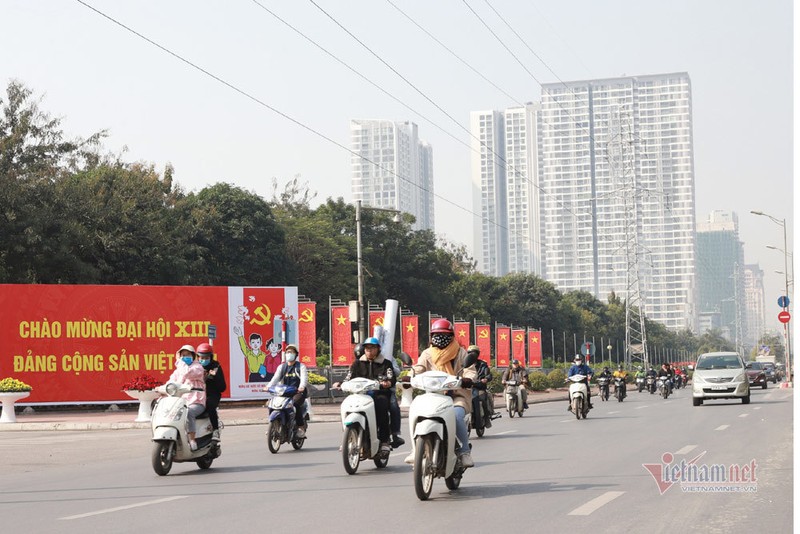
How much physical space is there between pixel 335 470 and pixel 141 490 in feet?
9.80

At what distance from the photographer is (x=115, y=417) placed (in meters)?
33.9

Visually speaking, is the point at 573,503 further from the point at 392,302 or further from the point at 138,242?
the point at 138,242

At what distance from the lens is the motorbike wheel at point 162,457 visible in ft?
49.2

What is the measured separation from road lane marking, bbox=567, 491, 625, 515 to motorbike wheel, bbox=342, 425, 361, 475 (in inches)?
148

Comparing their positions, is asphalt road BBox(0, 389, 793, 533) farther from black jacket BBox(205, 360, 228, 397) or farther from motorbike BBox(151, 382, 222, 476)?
black jacket BBox(205, 360, 228, 397)

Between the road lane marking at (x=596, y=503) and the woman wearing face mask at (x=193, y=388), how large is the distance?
6.14 meters

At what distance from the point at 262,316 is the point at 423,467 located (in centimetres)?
2798

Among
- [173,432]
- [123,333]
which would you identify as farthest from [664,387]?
[173,432]

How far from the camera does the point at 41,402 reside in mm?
36469

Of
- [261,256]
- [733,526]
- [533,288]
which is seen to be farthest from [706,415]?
[533,288]

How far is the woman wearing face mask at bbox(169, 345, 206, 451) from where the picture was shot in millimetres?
15461

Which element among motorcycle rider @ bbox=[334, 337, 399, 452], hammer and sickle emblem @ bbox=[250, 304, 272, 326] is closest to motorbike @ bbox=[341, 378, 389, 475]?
motorcycle rider @ bbox=[334, 337, 399, 452]

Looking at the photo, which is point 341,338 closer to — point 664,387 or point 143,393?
point 143,393

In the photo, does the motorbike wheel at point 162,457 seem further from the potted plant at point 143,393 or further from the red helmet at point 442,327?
the potted plant at point 143,393
